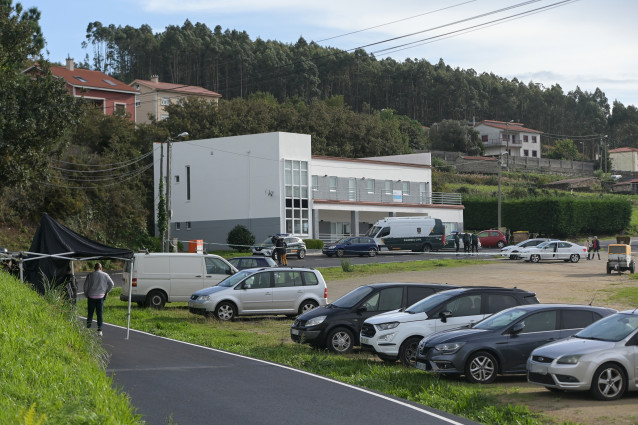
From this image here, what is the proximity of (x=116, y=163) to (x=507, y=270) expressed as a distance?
3442cm

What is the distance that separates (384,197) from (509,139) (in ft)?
217

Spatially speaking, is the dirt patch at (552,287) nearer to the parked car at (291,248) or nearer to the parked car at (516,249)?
the parked car at (516,249)

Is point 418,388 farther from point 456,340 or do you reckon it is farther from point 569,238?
point 569,238

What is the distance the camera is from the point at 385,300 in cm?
2091

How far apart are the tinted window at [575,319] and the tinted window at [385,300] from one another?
5005 mm

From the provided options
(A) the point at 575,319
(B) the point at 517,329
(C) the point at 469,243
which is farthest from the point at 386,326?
(C) the point at 469,243

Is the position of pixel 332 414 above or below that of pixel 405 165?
below

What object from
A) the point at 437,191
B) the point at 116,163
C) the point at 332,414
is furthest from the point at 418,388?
the point at 437,191

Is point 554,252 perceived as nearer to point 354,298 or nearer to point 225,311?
point 225,311

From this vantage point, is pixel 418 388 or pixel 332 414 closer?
pixel 332 414

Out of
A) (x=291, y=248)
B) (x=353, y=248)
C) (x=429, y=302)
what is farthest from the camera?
(x=353, y=248)

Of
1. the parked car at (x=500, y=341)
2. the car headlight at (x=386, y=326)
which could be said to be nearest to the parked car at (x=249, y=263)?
the car headlight at (x=386, y=326)

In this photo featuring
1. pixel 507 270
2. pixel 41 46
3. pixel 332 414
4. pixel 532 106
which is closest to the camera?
pixel 332 414

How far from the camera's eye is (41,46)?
37594mm
